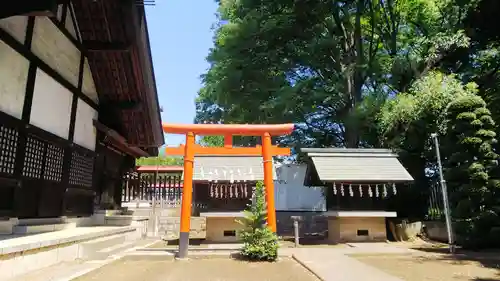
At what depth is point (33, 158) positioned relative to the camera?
754 cm

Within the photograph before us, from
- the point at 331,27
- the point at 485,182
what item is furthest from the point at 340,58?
the point at 485,182

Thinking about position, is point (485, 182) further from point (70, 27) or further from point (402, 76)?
point (70, 27)

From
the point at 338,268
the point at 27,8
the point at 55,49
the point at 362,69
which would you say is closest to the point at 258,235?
the point at 338,268

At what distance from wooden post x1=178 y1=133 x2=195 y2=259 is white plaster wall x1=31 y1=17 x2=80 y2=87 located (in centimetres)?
358

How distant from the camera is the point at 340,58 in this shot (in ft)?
67.6

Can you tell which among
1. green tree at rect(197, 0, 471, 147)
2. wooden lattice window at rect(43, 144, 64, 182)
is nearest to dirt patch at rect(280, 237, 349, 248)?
green tree at rect(197, 0, 471, 147)

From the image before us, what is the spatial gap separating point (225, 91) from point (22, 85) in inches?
562

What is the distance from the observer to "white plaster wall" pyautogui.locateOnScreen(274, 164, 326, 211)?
24250 millimetres

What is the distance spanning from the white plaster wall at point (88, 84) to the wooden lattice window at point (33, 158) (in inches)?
106

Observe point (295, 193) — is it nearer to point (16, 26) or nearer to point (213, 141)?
point (16, 26)

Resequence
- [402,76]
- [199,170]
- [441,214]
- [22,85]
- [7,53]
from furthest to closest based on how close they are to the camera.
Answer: [402,76]
[199,170]
[441,214]
[22,85]
[7,53]

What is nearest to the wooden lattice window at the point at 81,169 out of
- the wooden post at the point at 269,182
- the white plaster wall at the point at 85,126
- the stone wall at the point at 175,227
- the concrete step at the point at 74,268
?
the white plaster wall at the point at 85,126

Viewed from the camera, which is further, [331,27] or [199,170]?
[331,27]

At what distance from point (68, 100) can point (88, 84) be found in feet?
4.34
